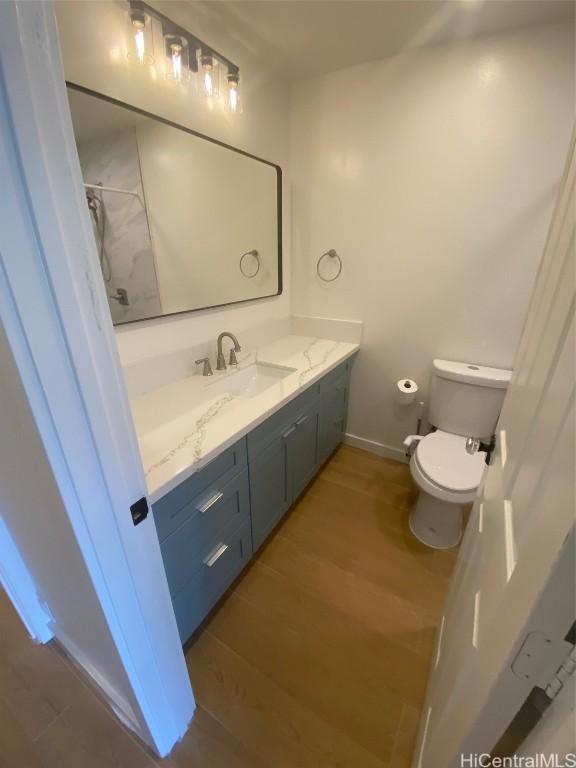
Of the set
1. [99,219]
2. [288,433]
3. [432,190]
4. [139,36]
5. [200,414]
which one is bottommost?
[288,433]

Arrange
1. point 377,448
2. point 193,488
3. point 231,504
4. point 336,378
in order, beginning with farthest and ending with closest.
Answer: point 377,448 < point 336,378 < point 231,504 < point 193,488

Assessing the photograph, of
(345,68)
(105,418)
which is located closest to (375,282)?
(345,68)

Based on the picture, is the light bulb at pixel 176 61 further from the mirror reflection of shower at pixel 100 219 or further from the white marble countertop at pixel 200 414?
the white marble countertop at pixel 200 414

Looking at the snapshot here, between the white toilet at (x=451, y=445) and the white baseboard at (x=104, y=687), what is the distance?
4.60 feet

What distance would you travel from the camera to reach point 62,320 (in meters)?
0.48

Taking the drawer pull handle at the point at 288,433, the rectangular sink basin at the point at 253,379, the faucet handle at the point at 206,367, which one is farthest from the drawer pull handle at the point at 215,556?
the faucet handle at the point at 206,367

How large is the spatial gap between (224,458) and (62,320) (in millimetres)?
751

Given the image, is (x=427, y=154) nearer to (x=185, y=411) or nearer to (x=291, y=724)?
(x=185, y=411)

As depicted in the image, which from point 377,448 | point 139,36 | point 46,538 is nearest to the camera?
point 46,538

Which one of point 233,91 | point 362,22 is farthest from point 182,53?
point 362,22

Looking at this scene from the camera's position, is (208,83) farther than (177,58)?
Yes

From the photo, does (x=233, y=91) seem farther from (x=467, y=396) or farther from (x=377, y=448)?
(x=377, y=448)

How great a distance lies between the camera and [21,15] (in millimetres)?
361

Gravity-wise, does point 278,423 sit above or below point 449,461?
above
